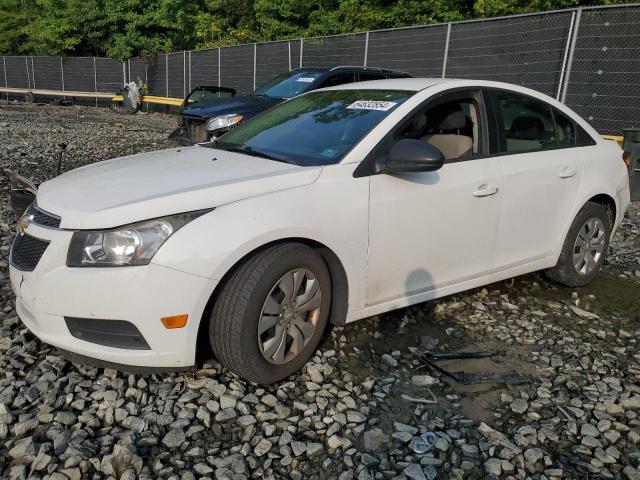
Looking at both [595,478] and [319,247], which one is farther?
[319,247]

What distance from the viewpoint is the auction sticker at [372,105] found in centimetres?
345

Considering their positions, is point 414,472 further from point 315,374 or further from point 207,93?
point 207,93

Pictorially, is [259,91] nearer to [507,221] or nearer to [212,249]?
[507,221]

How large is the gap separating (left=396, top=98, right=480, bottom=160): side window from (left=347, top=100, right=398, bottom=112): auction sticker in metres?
0.28

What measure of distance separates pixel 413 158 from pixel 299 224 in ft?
2.49

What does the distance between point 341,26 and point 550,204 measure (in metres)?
20.6

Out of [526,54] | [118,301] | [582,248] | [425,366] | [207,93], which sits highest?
[526,54]

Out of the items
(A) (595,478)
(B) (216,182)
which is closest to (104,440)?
(B) (216,182)

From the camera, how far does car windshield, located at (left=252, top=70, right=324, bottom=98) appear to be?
9.37m

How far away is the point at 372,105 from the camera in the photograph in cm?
355

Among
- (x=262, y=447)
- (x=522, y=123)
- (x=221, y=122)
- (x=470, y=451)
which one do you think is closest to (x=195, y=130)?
(x=221, y=122)

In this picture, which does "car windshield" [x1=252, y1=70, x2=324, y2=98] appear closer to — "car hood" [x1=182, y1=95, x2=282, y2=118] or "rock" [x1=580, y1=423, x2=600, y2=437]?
"car hood" [x1=182, y1=95, x2=282, y2=118]

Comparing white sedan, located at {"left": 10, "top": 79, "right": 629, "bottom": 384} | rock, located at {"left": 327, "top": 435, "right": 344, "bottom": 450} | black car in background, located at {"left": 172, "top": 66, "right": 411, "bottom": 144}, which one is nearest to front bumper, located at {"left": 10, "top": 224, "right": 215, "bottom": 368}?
white sedan, located at {"left": 10, "top": 79, "right": 629, "bottom": 384}

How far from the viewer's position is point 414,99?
3.46 metres
